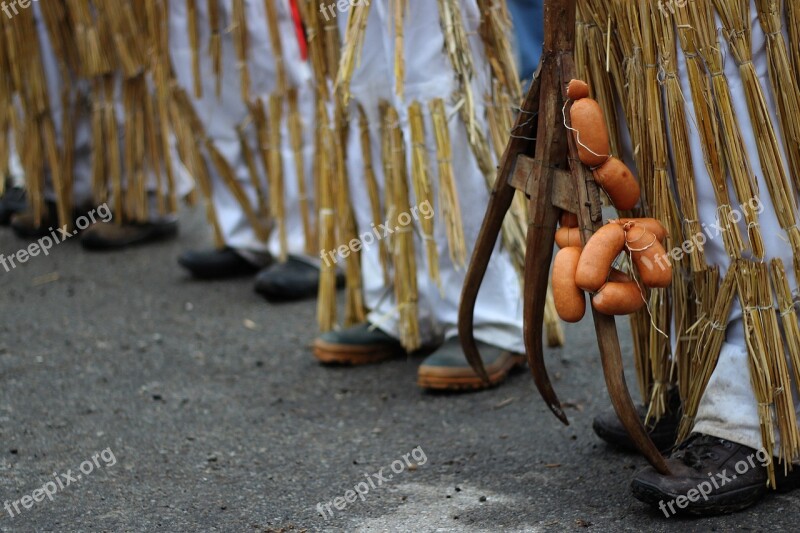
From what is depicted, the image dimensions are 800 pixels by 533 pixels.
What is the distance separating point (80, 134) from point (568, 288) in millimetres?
2835

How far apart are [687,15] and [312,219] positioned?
185 centimetres

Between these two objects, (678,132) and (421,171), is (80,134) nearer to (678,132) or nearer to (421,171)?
(421,171)

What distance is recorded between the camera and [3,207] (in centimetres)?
424

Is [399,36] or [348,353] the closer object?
[399,36]

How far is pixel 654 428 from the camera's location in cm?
189

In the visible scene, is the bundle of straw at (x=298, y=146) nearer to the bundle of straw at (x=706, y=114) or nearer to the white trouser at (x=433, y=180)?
the white trouser at (x=433, y=180)

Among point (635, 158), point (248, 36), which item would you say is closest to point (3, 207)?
point (248, 36)

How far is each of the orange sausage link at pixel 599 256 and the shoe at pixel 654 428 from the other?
47cm

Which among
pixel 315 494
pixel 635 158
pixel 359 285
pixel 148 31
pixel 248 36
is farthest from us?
pixel 148 31

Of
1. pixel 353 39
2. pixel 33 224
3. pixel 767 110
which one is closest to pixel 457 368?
pixel 353 39

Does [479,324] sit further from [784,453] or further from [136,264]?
[136,264]

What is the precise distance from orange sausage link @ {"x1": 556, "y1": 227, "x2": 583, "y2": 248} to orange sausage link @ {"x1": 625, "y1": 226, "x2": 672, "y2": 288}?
0.08 meters

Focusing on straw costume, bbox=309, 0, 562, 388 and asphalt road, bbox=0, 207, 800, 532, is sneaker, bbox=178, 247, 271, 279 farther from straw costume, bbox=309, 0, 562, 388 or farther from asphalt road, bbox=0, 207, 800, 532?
straw costume, bbox=309, 0, 562, 388

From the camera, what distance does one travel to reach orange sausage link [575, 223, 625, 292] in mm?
1487
